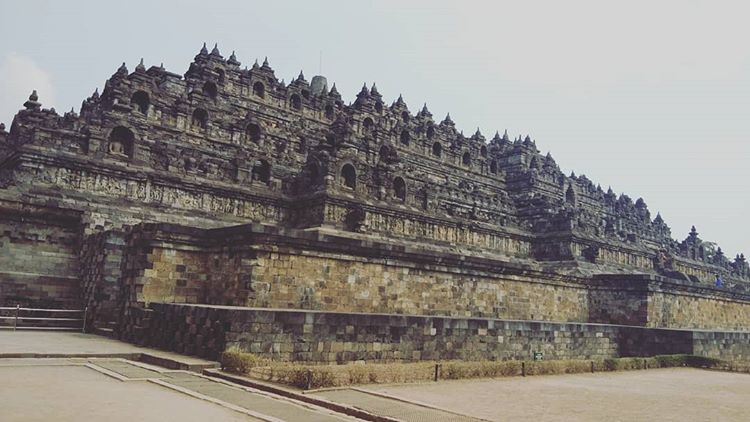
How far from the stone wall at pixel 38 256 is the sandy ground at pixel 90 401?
379 inches

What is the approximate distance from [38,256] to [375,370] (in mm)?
14312

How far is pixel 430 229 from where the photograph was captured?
1185 inches

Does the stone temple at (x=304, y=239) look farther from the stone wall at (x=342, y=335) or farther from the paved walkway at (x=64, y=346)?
the paved walkway at (x=64, y=346)

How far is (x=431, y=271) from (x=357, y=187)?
29.9ft

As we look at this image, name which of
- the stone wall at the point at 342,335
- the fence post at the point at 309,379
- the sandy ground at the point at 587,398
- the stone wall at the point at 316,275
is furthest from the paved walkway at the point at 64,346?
the sandy ground at the point at 587,398

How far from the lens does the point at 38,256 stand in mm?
19781

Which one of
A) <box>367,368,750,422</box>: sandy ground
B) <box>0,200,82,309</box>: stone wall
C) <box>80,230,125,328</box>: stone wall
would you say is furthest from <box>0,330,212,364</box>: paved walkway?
<box>367,368,750,422</box>: sandy ground

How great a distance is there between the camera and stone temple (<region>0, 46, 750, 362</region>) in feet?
49.7

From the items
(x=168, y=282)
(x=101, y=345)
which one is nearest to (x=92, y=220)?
(x=168, y=282)

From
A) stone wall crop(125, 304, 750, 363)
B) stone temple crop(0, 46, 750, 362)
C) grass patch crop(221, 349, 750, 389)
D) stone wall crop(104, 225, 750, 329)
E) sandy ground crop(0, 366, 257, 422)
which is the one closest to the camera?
sandy ground crop(0, 366, 257, 422)

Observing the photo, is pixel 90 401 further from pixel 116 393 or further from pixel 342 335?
pixel 342 335

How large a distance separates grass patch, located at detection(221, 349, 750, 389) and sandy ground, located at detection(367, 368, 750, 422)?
1.12 feet

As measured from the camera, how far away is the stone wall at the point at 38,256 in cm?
1808

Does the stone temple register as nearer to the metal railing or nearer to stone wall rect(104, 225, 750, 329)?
stone wall rect(104, 225, 750, 329)
